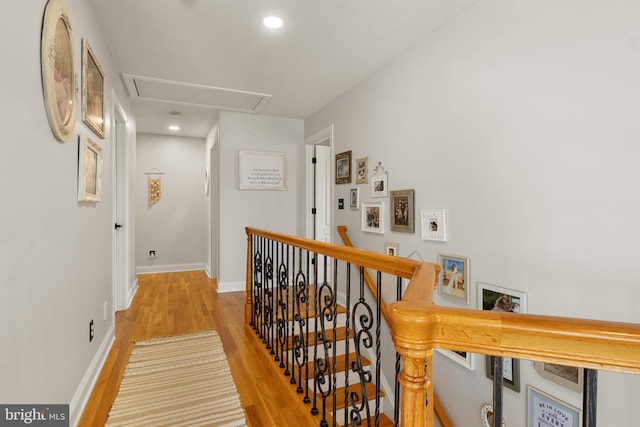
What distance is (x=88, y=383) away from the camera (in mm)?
1967

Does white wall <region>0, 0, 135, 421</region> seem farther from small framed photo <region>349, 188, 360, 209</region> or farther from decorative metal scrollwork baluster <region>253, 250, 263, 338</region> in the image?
small framed photo <region>349, 188, 360, 209</region>

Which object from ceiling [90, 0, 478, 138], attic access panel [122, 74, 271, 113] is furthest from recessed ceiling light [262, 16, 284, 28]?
attic access panel [122, 74, 271, 113]

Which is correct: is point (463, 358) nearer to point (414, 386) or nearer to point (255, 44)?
point (414, 386)

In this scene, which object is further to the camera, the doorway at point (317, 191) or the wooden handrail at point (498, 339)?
the doorway at point (317, 191)

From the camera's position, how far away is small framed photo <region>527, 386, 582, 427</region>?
158cm

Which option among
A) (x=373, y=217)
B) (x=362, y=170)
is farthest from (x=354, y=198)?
(x=373, y=217)

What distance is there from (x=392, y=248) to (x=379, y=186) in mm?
644

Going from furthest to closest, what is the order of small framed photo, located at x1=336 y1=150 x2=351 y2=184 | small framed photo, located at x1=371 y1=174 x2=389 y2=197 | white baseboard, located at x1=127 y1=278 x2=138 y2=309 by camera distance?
white baseboard, located at x1=127 y1=278 x2=138 y2=309, small framed photo, located at x1=336 y1=150 x2=351 y2=184, small framed photo, located at x1=371 y1=174 x2=389 y2=197

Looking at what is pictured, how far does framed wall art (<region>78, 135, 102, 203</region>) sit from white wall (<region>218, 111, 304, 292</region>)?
224 cm

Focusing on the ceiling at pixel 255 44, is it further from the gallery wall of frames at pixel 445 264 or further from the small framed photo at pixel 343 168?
the gallery wall of frames at pixel 445 264

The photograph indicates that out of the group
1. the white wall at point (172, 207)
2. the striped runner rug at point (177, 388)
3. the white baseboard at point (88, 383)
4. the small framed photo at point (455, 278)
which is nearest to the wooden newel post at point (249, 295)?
the striped runner rug at point (177, 388)

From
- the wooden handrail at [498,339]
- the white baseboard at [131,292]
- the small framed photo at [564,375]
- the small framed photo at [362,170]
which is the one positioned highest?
the small framed photo at [362,170]

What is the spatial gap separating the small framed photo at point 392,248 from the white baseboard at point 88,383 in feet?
7.88

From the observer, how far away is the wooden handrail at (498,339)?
0.53m
